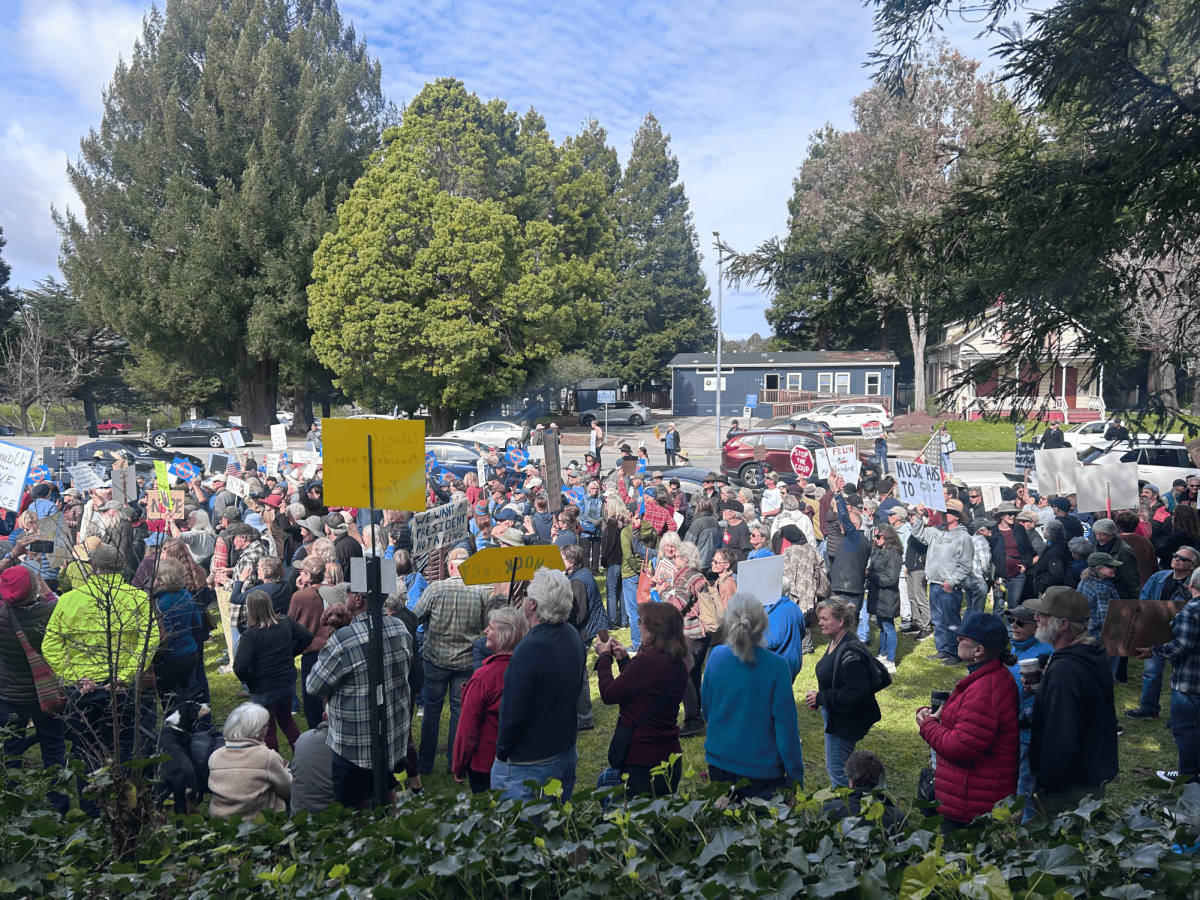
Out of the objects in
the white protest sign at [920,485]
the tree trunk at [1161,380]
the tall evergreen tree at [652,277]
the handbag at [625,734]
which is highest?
the tall evergreen tree at [652,277]

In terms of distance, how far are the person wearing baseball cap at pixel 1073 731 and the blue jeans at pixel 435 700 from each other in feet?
12.3

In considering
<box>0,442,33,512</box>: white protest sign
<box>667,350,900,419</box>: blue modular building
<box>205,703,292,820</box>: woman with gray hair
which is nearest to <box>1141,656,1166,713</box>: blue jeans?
<box>205,703,292,820</box>: woman with gray hair

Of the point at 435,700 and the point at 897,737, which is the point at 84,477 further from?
the point at 897,737

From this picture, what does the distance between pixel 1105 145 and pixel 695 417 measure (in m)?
49.8

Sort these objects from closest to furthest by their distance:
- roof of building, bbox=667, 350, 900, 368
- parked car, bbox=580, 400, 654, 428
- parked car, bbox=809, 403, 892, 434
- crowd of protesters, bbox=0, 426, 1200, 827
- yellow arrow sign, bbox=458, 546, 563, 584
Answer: crowd of protesters, bbox=0, 426, 1200, 827, yellow arrow sign, bbox=458, 546, 563, 584, parked car, bbox=809, 403, 892, 434, parked car, bbox=580, 400, 654, 428, roof of building, bbox=667, 350, 900, 368

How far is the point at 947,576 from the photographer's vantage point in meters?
9.34

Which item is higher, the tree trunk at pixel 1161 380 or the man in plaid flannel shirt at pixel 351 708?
the tree trunk at pixel 1161 380

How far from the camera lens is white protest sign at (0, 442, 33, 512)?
35.3 feet

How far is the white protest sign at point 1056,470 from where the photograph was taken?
11.7 metres

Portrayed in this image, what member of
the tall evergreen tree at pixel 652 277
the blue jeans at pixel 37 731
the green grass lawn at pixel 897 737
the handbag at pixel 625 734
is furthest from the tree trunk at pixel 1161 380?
the tall evergreen tree at pixel 652 277

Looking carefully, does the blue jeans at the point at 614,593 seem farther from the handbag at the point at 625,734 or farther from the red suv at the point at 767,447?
the red suv at the point at 767,447

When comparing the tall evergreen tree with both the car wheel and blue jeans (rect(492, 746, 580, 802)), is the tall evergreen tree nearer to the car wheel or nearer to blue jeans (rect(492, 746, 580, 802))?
the car wheel

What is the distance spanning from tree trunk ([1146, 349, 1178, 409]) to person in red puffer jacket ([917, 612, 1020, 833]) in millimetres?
3955

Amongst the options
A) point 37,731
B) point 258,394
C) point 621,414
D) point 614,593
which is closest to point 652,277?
point 621,414
